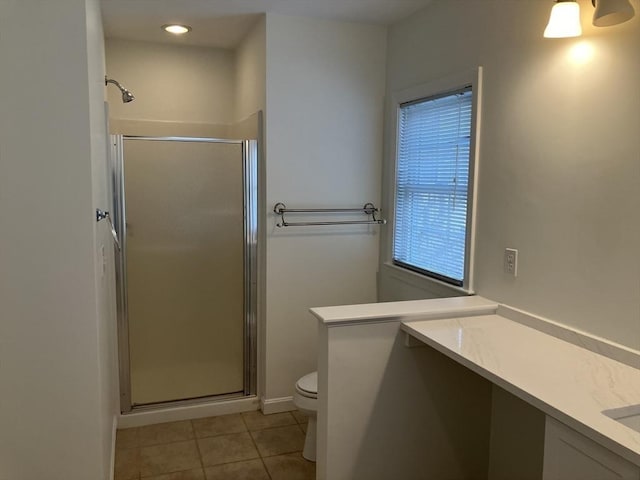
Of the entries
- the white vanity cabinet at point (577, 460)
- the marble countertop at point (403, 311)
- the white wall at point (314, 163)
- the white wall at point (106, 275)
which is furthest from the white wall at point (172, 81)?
the white vanity cabinet at point (577, 460)

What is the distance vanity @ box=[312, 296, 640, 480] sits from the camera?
1.90 metres

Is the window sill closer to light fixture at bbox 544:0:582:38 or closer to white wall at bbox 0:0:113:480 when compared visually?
light fixture at bbox 544:0:582:38

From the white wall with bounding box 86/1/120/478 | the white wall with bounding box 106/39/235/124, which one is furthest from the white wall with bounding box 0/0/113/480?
the white wall with bounding box 106/39/235/124

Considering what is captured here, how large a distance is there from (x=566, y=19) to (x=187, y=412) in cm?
284

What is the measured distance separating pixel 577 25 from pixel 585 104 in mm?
288

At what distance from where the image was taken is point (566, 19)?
178 centimetres

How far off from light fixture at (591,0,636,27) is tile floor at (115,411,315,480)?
7.54ft

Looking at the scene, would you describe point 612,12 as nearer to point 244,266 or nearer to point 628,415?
point 628,415

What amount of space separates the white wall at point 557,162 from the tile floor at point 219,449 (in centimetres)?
136

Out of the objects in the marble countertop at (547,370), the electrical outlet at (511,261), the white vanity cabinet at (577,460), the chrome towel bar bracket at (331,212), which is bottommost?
the white vanity cabinet at (577,460)

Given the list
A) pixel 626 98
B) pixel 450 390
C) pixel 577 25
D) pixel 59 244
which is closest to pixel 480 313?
pixel 450 390

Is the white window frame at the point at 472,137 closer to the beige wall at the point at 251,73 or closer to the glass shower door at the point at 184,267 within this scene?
the beige wall at the point at 251,73

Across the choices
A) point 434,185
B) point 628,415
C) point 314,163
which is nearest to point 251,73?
point 314,163

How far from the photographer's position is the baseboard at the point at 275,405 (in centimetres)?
331
